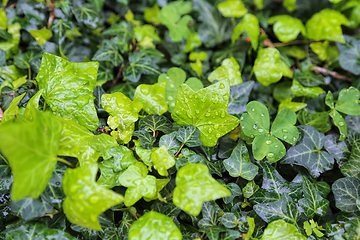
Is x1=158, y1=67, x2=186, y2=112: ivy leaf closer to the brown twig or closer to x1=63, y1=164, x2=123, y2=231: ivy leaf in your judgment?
x1=63, y1=164, x2=123, y2=231: ivy leaf

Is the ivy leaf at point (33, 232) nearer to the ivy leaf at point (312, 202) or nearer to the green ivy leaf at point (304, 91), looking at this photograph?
the ivy leaf at point (312, 202)

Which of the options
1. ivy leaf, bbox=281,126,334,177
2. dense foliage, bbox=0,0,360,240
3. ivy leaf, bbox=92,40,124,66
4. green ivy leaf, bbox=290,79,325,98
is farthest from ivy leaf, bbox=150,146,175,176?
green ivy leaf, bbox=290,79,325,98

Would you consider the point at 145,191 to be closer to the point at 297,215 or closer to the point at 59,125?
the point at 59,125

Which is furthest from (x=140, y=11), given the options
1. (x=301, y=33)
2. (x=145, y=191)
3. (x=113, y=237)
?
(x=113, y=237)

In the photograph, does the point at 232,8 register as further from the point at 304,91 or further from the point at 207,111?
→ the point at 207,111

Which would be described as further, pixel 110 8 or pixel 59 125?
pixel 110 8
